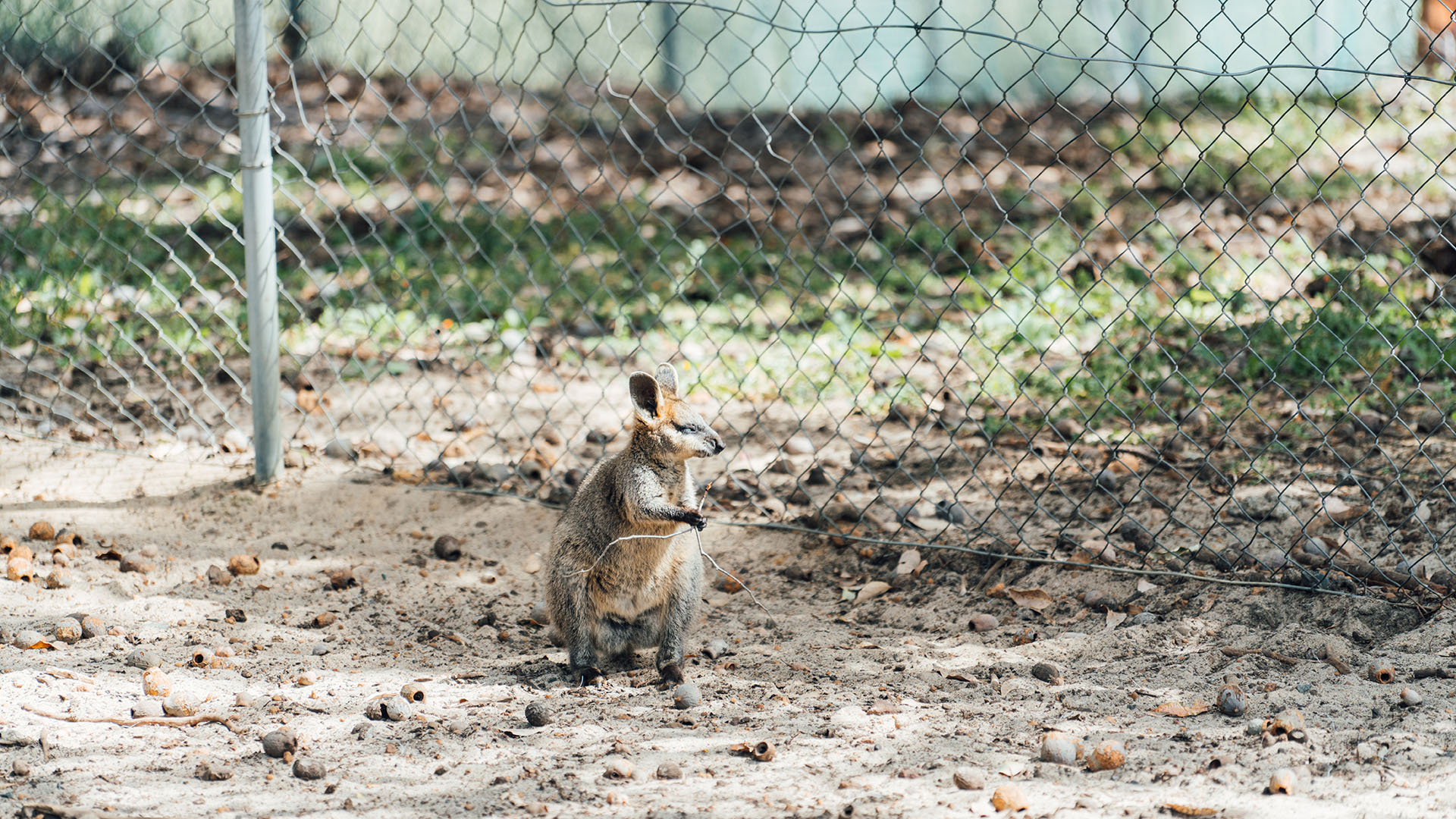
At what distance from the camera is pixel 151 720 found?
3.29 m

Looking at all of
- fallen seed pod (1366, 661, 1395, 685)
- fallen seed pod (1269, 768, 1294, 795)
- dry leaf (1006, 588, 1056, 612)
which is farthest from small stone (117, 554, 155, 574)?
fallen seed pod (1366, 661, 1395, 685)

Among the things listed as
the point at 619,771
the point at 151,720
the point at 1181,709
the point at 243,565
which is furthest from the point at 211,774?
the point at 1181,709

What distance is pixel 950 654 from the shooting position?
3799 millimetres

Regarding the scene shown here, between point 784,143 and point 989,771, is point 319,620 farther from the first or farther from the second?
point 784,143

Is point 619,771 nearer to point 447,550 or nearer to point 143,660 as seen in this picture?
point 143,660

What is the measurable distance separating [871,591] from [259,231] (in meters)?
2.58

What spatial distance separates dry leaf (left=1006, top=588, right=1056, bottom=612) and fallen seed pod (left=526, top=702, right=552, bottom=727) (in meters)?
1.63

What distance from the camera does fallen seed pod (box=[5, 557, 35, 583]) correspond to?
13.6 ft

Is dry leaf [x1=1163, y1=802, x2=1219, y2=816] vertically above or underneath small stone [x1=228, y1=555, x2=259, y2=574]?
underneath

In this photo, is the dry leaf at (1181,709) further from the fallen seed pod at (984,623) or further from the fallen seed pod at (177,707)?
the fallen seed pod at (177,707)

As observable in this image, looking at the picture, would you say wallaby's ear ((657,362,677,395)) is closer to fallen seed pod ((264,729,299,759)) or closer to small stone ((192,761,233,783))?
fallen seed pod ((264,729,299,759))

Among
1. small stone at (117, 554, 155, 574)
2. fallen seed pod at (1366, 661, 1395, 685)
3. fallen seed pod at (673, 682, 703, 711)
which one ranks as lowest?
fallen seed pod at (673, 682, 703, 711)

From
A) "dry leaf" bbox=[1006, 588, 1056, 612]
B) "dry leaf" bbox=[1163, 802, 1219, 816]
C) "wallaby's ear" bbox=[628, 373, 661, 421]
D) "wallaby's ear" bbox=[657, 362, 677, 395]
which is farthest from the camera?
"dry leaf" bbox=[1006, 588, 1056, 612]

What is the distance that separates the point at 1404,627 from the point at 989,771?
1542 mm
